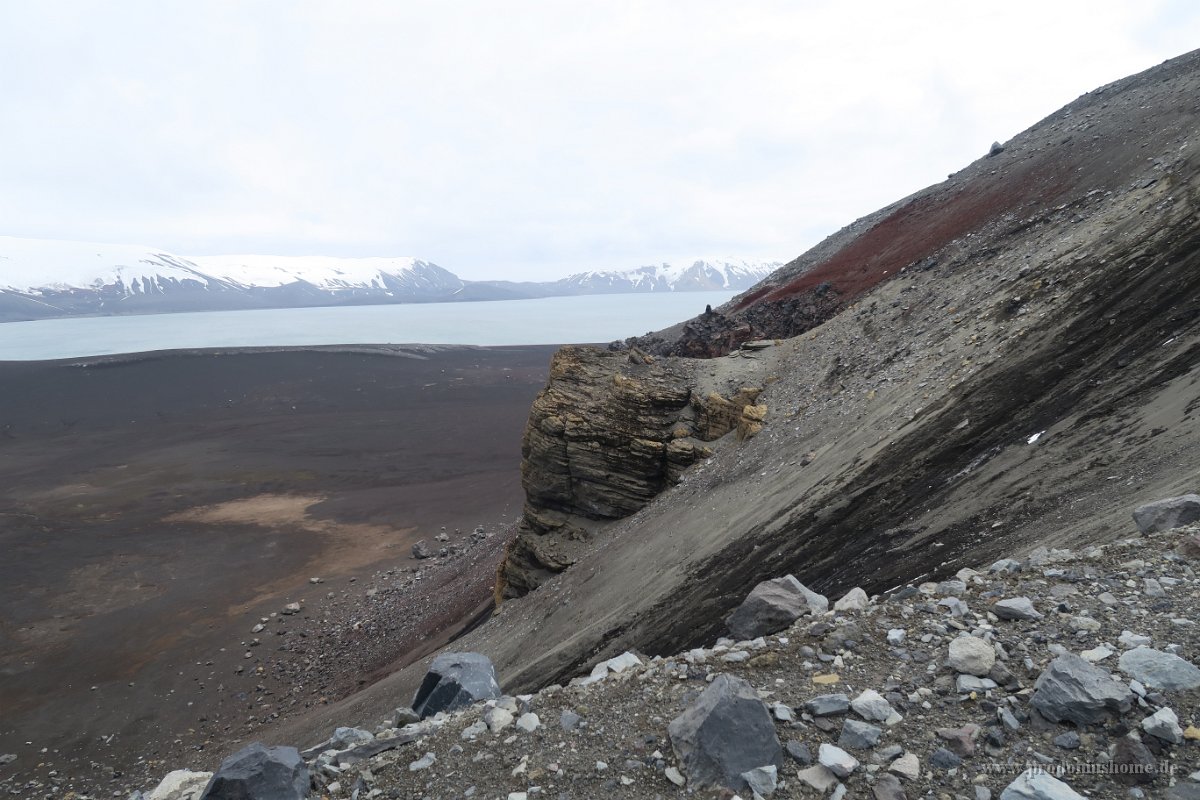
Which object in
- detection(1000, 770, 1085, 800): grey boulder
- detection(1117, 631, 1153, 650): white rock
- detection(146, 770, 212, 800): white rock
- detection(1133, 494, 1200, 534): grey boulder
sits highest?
detection(1133, 494, 1200, 534): grey boulder

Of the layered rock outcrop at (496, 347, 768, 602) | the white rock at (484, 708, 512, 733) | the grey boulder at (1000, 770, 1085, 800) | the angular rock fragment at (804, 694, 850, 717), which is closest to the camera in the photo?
the grey boulder at (1000, 770, 1085, 800)

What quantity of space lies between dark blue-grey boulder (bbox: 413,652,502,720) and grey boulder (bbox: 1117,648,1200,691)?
164 inches

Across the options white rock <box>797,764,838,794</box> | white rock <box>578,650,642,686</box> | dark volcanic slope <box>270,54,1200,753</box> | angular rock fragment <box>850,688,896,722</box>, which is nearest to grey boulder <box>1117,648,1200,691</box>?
angular rock fragment <box>850,688,896,722</box>

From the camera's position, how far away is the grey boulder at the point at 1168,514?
441cm

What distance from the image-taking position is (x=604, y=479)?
14.8 meters

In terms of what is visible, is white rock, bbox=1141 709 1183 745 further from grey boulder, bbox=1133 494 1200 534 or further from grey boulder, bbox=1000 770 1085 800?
grey boulder, bbox=1133 494 1200 534

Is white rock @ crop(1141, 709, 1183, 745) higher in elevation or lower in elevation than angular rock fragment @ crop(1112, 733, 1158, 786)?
higher

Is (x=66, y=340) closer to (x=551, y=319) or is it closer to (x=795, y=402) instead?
(x=551, y=319)

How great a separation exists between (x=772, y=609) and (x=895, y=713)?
163 cm

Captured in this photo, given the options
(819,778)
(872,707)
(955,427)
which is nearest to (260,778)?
(819,778)

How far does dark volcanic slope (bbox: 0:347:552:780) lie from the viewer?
1476 centimetres

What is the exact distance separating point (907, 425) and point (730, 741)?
7.49 meters

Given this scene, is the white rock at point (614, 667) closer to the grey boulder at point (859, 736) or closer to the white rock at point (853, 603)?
the white rock at point (853, 603)

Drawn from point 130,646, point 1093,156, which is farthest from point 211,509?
point 1093,156
